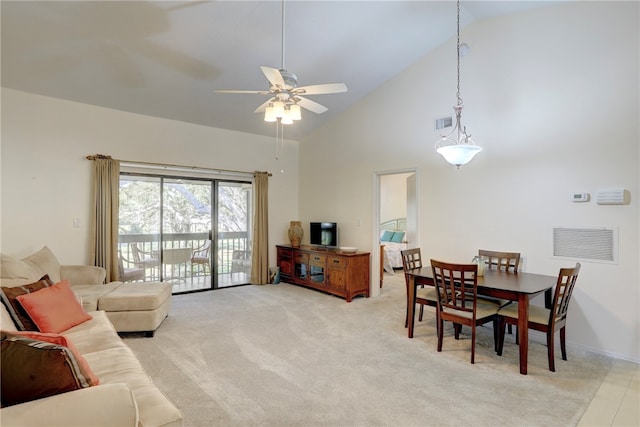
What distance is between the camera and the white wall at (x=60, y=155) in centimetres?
421

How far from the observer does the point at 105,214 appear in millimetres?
4762

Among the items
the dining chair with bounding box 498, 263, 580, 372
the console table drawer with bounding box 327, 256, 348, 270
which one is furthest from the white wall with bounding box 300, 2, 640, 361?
the console table drawer with bounding box 327, 256, 348, 270

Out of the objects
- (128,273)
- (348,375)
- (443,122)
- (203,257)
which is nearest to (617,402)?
(348,375)

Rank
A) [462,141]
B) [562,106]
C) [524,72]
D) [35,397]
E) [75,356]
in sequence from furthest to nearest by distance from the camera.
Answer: [462,141] → [524,72] → [562,106] → [75,356] → [35,397]

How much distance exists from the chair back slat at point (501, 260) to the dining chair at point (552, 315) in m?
0.68

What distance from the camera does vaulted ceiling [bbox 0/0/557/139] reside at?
3.28 metres

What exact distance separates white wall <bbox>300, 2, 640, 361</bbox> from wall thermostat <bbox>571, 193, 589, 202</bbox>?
0.06 meters

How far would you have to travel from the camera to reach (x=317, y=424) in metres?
2.16

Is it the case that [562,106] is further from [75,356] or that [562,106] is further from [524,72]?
[75,356]

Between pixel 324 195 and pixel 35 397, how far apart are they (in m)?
5.42

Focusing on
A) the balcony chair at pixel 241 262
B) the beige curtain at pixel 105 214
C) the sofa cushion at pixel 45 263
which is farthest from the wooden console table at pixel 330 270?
the sofa cushion at pixel 45 263

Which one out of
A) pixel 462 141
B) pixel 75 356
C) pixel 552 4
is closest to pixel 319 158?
pixel 462 141

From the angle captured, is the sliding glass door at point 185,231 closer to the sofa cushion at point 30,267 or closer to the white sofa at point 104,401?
the sofa cushion at point 30,267

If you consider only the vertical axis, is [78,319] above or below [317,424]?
above
